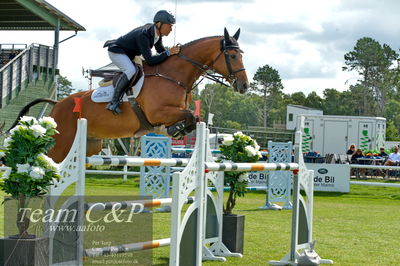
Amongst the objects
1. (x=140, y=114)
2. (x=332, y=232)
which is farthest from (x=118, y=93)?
(x=332, y=232)

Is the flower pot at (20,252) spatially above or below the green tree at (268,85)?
below

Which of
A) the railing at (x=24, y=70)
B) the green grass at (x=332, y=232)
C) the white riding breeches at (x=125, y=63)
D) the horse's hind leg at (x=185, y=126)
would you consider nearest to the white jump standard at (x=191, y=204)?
the green grass at (x=332, y=232)

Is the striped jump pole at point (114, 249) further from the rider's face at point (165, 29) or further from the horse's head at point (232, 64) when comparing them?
the rider's face at point (165, 29)

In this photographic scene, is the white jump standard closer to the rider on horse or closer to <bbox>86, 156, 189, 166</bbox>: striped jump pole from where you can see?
<bbox>86, 156, 189, 166</bbox>: striped jump pole

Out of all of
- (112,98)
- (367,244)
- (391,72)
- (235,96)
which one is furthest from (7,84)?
(235,96)

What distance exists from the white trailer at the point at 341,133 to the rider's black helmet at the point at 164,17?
20852mm

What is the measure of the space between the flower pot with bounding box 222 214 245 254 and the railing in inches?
549

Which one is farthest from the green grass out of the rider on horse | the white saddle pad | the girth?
the rider on horse

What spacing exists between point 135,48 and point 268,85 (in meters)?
82.4

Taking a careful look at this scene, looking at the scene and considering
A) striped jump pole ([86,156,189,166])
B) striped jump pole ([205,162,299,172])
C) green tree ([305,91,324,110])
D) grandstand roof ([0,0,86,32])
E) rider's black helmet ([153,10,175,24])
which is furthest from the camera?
green tree ([305,91,324,110])

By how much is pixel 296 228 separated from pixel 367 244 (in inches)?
63.8

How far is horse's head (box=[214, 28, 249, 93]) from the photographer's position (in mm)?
7676

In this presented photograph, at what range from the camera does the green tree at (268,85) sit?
86.9m

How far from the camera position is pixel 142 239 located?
725 centimetres
